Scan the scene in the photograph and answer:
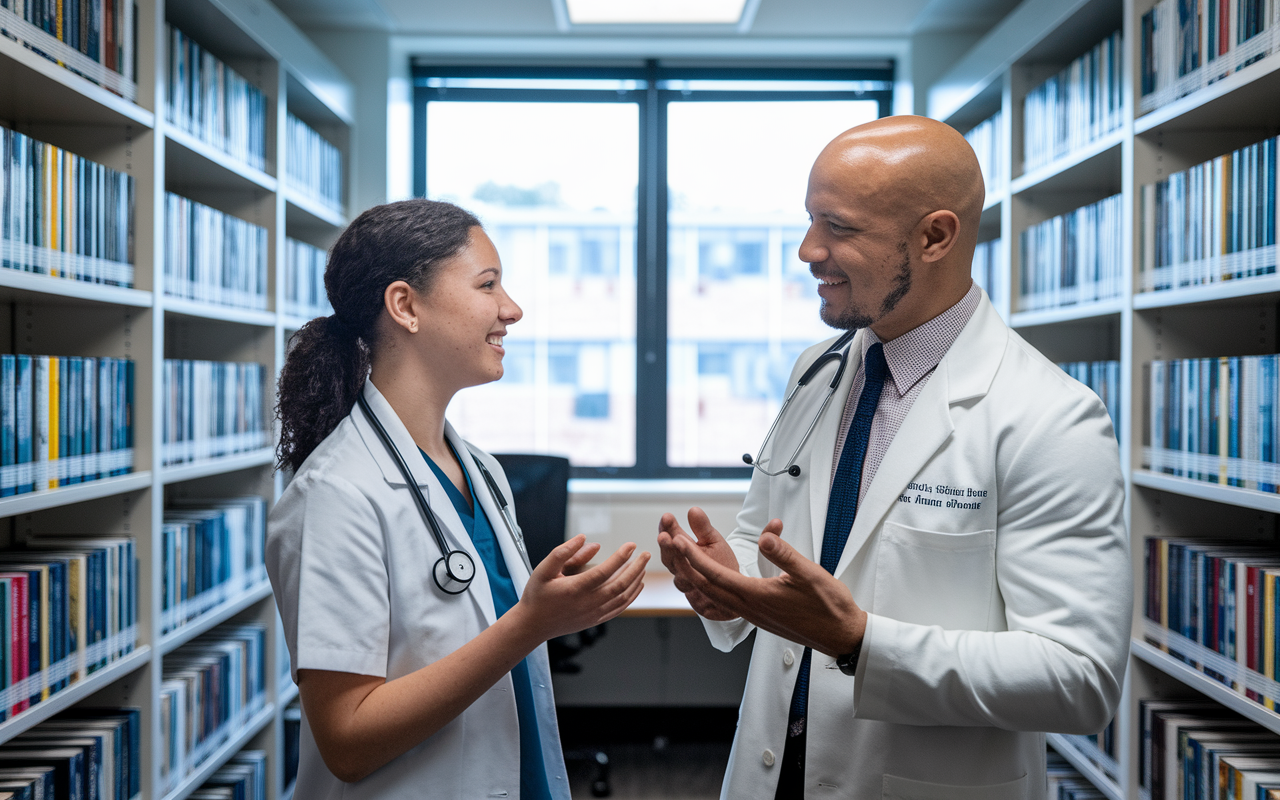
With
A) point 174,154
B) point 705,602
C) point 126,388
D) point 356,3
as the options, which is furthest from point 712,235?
point 705,602

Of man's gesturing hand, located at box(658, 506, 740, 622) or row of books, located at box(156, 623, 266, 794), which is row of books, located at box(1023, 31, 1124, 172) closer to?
man's gesturing hand, located at box(658, 506, 740, 622)

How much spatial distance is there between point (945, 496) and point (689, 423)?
296 cm

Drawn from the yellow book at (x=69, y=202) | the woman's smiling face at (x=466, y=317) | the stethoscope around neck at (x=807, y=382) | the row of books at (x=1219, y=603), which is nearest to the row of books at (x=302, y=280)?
the yellow book at (x=69, y=202)

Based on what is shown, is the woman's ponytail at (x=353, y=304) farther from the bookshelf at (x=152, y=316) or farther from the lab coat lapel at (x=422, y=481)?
the bookshelf at (x=152, y=316)

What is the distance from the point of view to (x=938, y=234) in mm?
1318

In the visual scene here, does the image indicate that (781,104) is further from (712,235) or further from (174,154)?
(174,154)

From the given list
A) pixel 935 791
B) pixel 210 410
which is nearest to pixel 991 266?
pixel 935 791

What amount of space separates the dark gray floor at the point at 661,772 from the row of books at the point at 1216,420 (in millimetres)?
2143

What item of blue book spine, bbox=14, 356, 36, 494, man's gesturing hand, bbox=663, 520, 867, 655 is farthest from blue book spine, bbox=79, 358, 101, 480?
man's gesturing hand, bbox=663, 520, 867, 655

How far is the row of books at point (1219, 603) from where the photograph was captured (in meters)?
1.81

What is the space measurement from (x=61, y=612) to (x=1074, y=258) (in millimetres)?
2959

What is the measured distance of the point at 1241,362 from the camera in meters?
1.88

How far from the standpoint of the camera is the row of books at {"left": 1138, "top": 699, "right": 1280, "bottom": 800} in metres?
1.85

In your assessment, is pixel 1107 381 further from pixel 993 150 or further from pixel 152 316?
pixel 152 316
